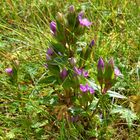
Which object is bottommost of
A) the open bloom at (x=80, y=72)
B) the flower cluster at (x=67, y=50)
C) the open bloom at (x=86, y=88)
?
the open bloom at (x=86, y=88)

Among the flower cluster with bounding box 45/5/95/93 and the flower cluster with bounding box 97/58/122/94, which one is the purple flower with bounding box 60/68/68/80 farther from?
the flower cluster with bounding box 97/58/122/94

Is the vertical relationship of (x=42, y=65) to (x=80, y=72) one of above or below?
above

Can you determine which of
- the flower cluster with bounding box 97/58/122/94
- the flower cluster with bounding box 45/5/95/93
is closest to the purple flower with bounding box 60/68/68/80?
the flower cluster with bounding box 45/5/95/93

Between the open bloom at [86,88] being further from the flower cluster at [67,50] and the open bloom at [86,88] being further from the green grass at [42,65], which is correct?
the green grass at [42,65]

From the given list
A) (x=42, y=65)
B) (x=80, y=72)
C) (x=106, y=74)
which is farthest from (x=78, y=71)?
(x=42, y=65)

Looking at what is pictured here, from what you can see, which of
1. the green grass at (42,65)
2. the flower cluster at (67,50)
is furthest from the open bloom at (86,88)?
the green grass at (42,65)

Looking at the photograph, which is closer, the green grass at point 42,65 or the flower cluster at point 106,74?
the flower cluster at point 106,74

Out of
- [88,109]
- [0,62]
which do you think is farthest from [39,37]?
[88,109]

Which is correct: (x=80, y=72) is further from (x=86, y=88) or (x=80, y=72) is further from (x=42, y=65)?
(x=42, y=65)
